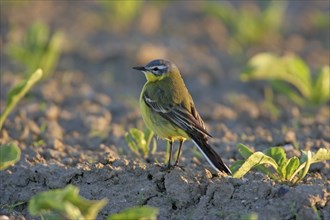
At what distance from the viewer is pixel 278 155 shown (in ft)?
19.8

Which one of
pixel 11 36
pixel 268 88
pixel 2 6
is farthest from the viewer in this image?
pixel 2 6

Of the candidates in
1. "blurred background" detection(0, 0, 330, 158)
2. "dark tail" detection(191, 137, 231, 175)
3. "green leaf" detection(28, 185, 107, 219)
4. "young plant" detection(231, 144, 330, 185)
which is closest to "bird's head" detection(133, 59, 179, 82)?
"dark tail" detection(191, 137, 231, 175)

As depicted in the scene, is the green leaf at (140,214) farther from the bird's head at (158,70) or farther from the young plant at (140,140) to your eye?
the bird's head at (158,70)

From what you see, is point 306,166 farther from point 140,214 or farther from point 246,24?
point 246,24

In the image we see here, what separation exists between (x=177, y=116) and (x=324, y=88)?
3.26 m

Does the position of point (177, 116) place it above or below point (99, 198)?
above

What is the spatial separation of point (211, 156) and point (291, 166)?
0.71 meters

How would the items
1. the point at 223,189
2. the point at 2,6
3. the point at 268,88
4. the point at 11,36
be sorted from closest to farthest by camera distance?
the point at 223,189 < the point at 268,88 < the point at 11,36 < the point at 2,6

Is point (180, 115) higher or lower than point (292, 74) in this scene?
higher

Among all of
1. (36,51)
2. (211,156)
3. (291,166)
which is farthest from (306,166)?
(36,51)

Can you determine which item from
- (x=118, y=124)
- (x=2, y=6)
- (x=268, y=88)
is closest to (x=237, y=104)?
(x=268, y=88)

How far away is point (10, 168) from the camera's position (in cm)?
661

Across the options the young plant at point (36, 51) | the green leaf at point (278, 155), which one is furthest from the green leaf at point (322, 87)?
the young plant at point (36, 51)

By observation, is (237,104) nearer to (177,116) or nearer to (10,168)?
(177,116)
